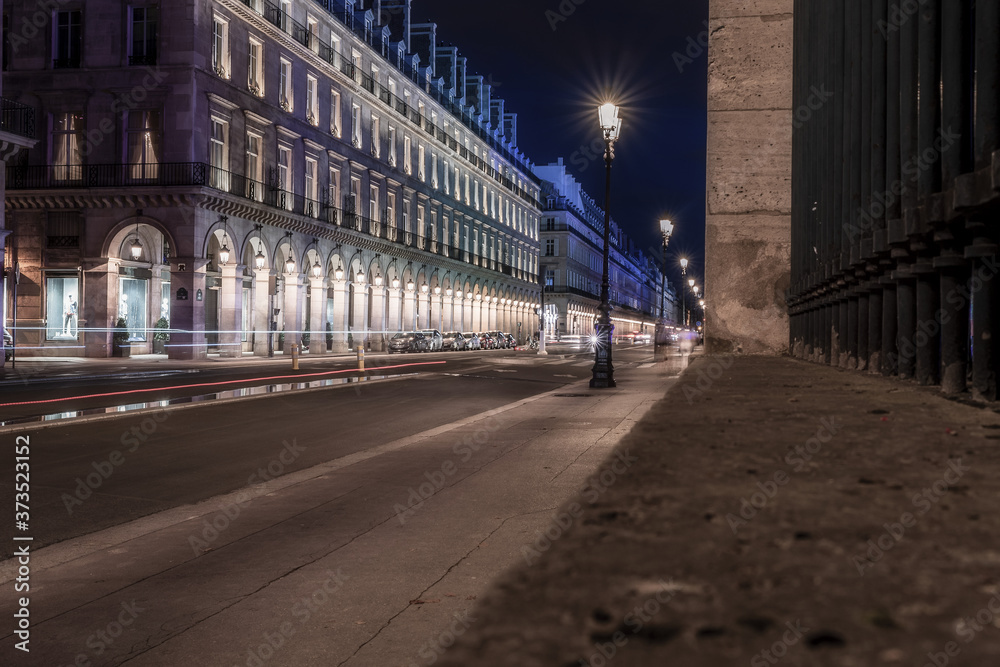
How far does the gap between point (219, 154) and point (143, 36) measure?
5443 mm

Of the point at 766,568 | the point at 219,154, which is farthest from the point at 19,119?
the point at 766,568

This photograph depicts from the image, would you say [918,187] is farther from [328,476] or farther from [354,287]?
[354,287]

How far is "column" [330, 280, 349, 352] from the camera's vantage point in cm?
5016

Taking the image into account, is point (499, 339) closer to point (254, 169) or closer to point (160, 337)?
point (254, 169)

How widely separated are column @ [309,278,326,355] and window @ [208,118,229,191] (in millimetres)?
10364

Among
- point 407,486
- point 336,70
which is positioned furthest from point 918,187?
point 336,70

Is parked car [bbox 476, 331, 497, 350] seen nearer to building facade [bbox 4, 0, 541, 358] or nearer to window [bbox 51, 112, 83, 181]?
building facade [bbox 4, 0, 541, 358]

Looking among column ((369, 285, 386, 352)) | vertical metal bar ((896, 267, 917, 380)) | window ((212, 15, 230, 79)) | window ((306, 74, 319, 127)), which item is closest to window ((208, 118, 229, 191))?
window ((212, 15, 230, 79))

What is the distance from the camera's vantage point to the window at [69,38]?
120 feet

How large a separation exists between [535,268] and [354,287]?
50047mm

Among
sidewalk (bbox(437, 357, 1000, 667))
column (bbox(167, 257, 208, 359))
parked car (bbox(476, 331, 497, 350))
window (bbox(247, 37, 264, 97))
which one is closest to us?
sidewalk (bbox(437, 357, 1000, 667))

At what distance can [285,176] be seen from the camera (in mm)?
43656

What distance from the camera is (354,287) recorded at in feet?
171

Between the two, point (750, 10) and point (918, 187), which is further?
point (750, 10)
